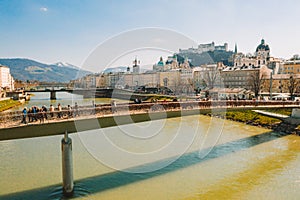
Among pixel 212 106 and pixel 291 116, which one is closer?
pixel 212 106

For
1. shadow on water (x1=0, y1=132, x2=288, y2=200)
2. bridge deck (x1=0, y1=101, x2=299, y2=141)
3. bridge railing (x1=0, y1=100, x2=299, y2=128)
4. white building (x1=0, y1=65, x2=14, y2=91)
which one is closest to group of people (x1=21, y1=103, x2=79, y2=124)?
bridge railing (x1=0, y1=100, x2=299, y2=128)

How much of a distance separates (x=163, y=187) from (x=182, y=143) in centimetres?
921

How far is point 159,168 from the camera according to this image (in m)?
15.0

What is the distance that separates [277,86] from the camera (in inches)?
2494

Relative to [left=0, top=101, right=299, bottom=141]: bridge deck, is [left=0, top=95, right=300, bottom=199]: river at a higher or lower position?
lower

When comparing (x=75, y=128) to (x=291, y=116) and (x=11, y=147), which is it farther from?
(x=291, y=116)

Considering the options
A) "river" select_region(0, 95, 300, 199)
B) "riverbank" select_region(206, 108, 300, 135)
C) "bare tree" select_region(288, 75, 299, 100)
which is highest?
"bare tree" select_region(288, 75, 299, 100)

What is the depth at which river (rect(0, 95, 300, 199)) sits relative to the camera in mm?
11770

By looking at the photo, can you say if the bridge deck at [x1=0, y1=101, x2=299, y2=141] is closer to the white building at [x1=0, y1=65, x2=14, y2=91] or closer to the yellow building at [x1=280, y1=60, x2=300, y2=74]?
the yellow building at [x1=280, y1=60, x2=300, y2=74]

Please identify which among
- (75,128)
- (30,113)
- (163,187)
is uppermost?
(30,113)

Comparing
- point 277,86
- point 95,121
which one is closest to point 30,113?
point 95,121

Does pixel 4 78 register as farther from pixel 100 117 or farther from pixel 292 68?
pixel 100 117

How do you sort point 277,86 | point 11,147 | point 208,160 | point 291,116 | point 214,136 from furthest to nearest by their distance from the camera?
point 277,86 → point 291,116 → point 214,136 → point 11,147 → point 208,160

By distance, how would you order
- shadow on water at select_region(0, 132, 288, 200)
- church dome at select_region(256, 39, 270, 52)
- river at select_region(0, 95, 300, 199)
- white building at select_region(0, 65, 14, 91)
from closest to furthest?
shadow on water at select_region(0, 132, 288, 200)
river at select_region(0, 95, 300, 199)
white building at select_region(0, 65, 14, 91)
church dome at select_region(256, 39, 270, 52)
